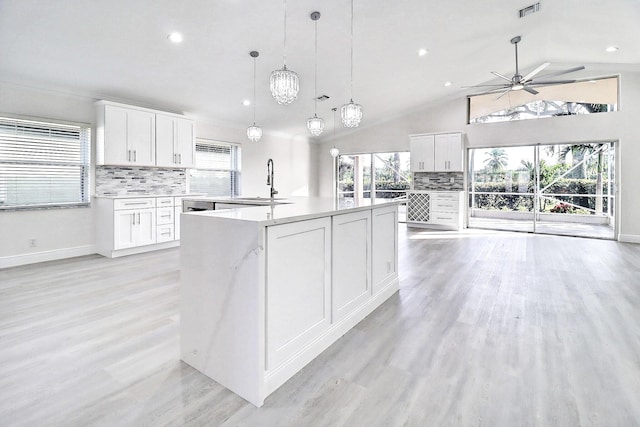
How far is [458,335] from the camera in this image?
7.78ft

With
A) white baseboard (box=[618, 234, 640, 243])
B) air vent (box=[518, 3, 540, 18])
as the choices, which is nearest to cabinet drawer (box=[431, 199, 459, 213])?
white baseboard (box=[618, 234, 640, 243])

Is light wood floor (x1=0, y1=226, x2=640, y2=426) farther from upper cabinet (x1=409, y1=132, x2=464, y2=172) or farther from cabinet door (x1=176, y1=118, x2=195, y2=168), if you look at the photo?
upper cabinet (x1=409, y1=132, x2=464, y2=172)

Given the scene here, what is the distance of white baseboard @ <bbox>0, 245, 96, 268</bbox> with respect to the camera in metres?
4.29

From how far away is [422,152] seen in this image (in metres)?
7.92

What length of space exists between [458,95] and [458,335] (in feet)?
22.3

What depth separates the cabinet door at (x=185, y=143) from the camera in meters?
5.74

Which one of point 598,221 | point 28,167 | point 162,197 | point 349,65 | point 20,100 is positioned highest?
point 349,65

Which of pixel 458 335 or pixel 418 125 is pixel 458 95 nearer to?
pixel 418 125

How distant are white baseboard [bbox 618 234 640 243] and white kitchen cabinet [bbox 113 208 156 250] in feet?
27.2

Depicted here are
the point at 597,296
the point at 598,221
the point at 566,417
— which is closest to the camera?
the point at 566,417

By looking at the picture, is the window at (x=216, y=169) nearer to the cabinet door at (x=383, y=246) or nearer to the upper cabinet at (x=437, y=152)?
the upper cabinet at (x=437, y=152)

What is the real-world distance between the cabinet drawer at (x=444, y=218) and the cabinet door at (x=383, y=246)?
475 cm

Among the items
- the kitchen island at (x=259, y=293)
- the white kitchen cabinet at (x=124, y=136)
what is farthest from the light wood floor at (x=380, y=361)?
the white kitchen cabinet at (x=124, y=136)

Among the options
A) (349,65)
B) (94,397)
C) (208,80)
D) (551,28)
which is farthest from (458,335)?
(551,28)
